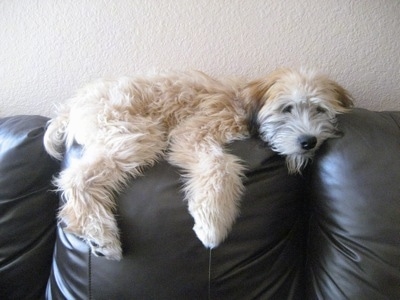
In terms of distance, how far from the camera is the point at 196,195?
3.07 feet

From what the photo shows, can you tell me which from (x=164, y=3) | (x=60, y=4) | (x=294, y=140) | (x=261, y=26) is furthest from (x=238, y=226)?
(x=60, y=4)

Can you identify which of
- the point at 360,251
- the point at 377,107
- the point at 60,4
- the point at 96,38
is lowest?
the point at 360,251

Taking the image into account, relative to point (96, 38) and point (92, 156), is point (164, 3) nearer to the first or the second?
point (96, 38)

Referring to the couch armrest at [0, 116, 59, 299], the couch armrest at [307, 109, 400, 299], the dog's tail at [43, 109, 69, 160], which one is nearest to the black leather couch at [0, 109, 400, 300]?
the couch armrest at [307, 109, 400, 299]

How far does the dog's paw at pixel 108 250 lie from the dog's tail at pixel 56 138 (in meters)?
0.39

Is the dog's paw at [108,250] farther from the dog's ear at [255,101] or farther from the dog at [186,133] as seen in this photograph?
the dog's ear at [255,101]

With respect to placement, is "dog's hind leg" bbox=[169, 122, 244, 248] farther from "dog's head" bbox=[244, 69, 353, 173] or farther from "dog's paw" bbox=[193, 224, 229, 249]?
"dog's head" bbox=[244, 69, 353, 173]

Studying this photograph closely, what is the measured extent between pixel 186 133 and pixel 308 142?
1.23 feet

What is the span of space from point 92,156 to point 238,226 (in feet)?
1.54

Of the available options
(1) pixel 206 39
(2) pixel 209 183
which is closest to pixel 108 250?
(2) pixel 209 183

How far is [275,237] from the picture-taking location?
999mm

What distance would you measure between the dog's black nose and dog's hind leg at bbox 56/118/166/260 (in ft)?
1.38

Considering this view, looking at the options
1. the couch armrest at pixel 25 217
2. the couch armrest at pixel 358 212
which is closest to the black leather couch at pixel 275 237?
the couch armrest at pixel 358 212

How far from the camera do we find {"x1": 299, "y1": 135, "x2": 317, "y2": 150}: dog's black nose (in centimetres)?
98
